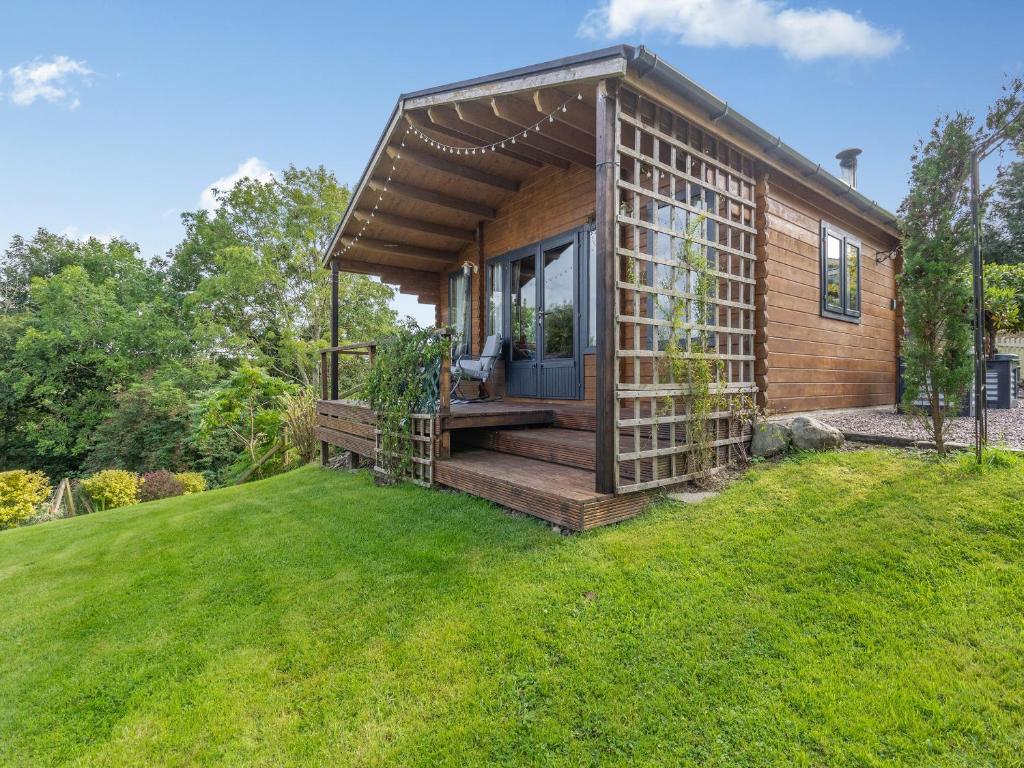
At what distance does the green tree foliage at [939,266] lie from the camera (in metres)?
3.49

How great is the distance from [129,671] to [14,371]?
19006mm

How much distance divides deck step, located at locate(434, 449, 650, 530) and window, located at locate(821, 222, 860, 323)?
4.23 meters

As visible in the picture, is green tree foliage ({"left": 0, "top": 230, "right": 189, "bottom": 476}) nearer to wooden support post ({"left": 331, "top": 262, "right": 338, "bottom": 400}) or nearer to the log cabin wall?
wooden support post ({"left": 331, "top": 262, "right": 338, "bottom": 400})

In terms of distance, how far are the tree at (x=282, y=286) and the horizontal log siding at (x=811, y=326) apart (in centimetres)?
1433

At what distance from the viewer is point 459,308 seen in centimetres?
830

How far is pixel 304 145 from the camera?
16.8 m

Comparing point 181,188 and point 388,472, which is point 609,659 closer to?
point 388,472

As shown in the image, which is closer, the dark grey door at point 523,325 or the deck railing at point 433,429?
the deck railing at point 433,429

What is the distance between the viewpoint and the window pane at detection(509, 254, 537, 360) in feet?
21.7

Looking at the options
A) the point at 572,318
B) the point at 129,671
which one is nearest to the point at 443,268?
the point at 572,318

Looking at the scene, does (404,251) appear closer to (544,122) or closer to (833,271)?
(544,122)

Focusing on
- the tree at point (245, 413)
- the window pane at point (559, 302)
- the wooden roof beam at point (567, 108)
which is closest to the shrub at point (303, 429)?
the tree at point (245, 413)

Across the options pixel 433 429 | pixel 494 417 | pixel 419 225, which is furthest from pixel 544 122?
pixel 433 429

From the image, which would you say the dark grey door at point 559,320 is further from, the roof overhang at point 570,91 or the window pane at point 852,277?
the window pane at point 852,277
